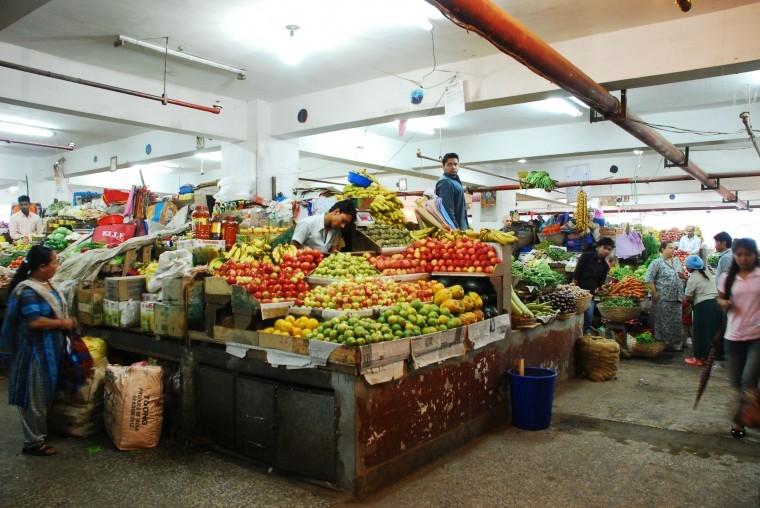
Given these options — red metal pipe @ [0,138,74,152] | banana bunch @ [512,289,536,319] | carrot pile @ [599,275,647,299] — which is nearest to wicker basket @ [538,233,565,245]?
carrot pile @ [599,275,647,299]

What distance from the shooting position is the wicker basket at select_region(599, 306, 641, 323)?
8703mm

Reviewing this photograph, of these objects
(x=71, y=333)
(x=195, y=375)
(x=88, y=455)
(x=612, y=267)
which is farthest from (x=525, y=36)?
(x=612, y=267)

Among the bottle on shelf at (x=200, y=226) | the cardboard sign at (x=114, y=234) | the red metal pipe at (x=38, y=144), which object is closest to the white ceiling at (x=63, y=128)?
the red metal pipe at (x=38, y=144)

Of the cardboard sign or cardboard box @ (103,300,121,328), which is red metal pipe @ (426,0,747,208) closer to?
cardboard box @ (103,300,121,328)

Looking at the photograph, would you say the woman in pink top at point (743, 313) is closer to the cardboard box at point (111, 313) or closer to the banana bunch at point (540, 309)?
the banana bunch at point (540, 309)

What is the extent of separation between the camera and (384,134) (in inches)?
516

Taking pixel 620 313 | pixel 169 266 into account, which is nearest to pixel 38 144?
pixel 169 266

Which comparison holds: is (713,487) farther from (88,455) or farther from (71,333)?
(71,333)

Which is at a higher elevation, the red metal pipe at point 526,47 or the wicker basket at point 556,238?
the red metal pipe at point 526,47

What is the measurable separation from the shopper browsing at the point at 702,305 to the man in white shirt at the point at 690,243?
35.7 feet

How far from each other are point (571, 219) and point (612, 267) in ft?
5.21

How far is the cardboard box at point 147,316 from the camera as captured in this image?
5016 mm

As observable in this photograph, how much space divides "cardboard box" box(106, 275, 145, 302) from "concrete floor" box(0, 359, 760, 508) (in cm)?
136

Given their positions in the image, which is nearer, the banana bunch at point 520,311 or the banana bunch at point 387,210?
the banana bunch at point 520,311
